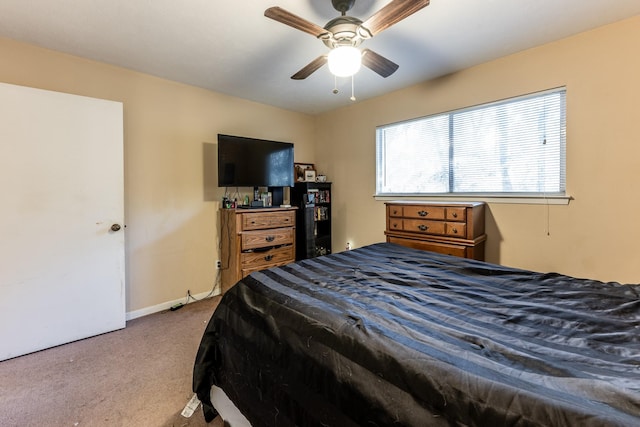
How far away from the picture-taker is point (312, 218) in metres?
3.77

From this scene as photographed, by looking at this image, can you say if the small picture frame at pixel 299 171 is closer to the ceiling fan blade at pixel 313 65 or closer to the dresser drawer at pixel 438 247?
the dresser drawer at pixel 438 247

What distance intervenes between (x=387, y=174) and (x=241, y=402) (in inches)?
118

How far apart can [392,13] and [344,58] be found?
1.11 feet

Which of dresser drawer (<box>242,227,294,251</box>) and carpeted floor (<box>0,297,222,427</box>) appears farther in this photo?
dresser drawer (<box>242,227,294,251</box>)

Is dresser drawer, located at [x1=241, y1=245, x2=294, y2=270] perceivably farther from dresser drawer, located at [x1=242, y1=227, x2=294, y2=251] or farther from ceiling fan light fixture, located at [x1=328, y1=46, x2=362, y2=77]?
ceiling fan light fixture, located at [x1=328, y1=46, x2=362, y2=77]

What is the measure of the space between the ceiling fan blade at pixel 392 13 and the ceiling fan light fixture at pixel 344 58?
15cm

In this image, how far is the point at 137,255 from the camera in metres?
2.83

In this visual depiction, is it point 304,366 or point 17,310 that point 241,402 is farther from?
point 17,310

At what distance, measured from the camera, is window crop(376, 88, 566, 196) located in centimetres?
241

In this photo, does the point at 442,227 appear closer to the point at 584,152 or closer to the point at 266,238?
the point at 584,152

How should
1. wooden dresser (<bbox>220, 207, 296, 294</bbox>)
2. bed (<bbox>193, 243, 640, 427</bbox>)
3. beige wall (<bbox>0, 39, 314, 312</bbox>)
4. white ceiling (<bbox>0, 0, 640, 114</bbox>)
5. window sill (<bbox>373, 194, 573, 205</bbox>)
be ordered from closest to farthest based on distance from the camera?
bed (<bbox>193, 243, 640, 427</bbox>), white ceiling (<bbox>0, 0, 640, 114</bbox>), window sill (<bbox>373, 194, 573, 205</bbox>), beige wall (<bbox>0, 39, 314, 312</bbox>), wooden dresser (<bbox>220, 207, 296, 294</bbox>)

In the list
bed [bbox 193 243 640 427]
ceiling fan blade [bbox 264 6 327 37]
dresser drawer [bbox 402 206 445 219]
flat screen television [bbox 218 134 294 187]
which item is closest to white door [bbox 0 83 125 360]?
flat screen television [bbox 218 134 294 187]

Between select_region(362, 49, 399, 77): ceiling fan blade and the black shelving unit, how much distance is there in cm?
195

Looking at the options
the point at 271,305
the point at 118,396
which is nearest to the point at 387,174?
the point at 271,305
